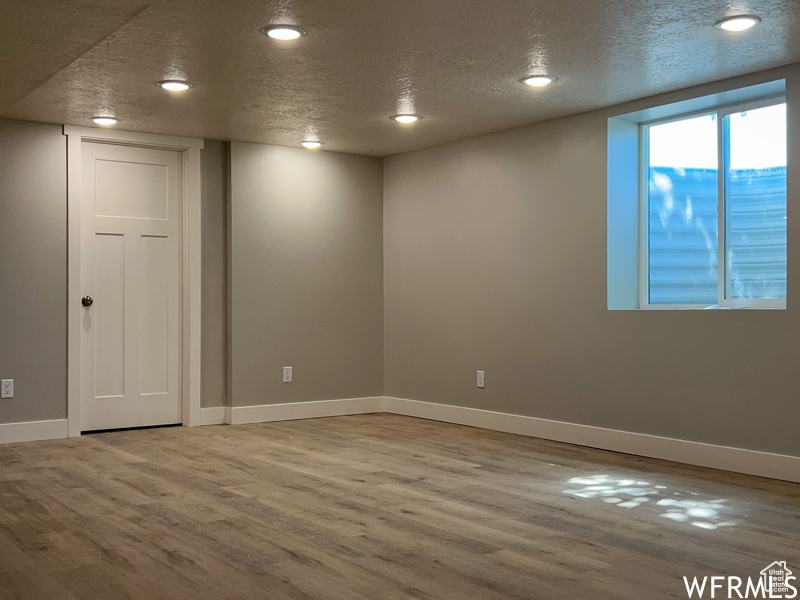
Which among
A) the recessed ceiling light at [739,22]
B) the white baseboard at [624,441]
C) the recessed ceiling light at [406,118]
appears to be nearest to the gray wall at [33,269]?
the recessed ceiling light at [406,118]

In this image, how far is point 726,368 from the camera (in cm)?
443

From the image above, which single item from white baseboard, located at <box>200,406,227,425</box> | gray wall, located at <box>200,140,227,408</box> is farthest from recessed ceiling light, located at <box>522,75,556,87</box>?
white baseboard, located at <box>200,406,227,425</box>

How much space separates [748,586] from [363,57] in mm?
2843

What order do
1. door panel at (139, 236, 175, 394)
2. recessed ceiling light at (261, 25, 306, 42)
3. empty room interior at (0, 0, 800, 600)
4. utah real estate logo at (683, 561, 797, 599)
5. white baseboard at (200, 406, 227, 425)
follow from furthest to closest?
white baseboard at (200, 406, 227, 425), door panel at (139, 236, 175, 394), recessed ceiling light at (261, 25, 306, 42), empty room interior at (0, 0, 800, 600), utah real estate logo at (683, 561, 797, 599)

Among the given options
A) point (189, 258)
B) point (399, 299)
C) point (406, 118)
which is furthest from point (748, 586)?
point (189, 258)

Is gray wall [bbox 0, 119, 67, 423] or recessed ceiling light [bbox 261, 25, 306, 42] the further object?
gray wall [bbox 0, 119, 67, 423]

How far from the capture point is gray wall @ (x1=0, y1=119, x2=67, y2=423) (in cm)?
533

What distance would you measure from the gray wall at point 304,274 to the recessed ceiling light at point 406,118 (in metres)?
1.25

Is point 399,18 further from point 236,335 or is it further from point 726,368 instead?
point 236,335

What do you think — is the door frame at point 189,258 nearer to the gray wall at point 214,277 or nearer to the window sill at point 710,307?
the gray wall at point 214,277

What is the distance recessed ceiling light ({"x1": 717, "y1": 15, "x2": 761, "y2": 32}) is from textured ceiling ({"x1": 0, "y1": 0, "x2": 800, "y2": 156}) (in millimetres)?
47

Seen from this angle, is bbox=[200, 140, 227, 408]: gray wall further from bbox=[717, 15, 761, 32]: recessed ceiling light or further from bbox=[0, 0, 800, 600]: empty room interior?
bbox=[717, 15, 761, 32]: recessed ceiling light

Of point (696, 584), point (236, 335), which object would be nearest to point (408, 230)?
point (236, 335)

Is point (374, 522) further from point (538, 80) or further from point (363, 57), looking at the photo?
point (538, 80)
